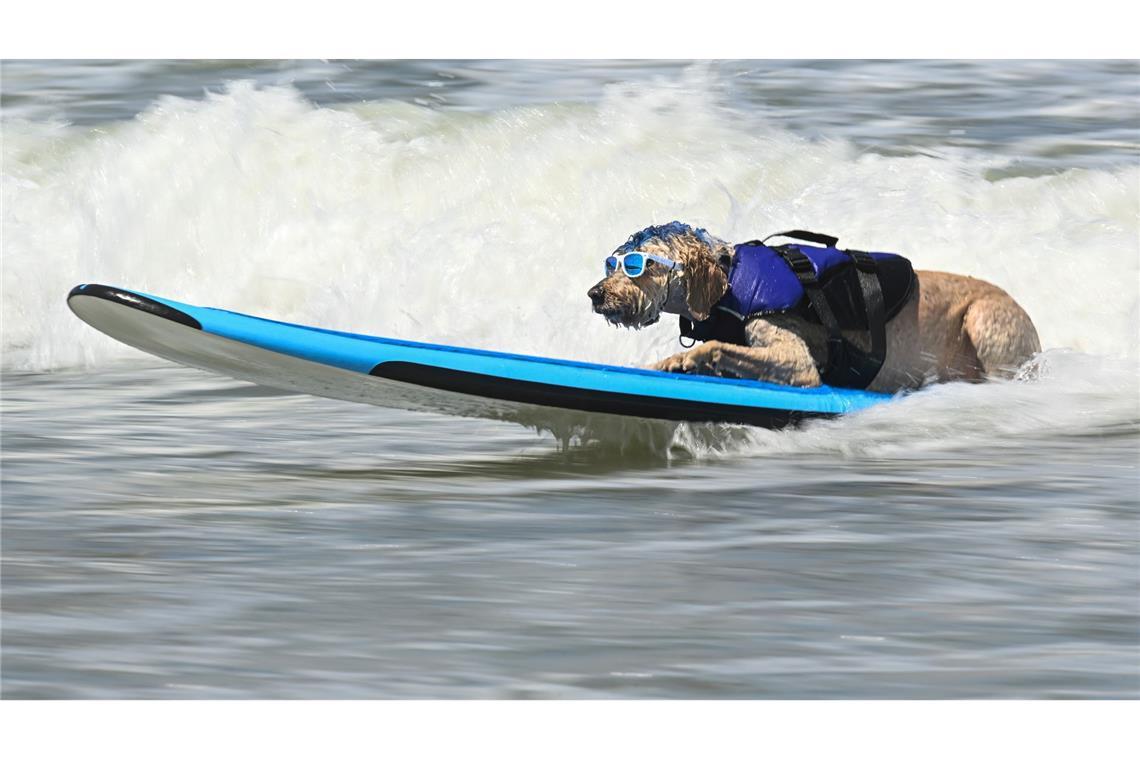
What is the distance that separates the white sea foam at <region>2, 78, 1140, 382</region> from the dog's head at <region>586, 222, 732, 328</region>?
13.3ft

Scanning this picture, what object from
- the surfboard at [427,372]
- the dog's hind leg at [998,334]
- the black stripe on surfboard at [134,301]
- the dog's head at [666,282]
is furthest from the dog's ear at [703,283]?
the black stripe on surfboard at [134,301]

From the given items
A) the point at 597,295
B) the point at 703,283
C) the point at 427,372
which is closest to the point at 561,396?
the point at 597,295

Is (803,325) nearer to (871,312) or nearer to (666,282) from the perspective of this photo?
(871,312)

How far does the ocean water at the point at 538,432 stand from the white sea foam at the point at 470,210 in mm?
43

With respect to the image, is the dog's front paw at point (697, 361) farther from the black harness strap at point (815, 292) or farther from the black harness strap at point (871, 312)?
the black harness strap at point (871, 312)

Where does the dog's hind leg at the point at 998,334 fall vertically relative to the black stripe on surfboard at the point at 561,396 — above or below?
above

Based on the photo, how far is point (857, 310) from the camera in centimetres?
834

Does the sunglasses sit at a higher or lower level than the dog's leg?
higher

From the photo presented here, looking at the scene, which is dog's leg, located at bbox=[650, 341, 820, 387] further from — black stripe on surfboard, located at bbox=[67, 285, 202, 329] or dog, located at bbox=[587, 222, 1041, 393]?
black stripe on surfboard, located at bbox=[67, 285, 202, 329]

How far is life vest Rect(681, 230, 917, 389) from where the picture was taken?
824cm

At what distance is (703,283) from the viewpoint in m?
8.20

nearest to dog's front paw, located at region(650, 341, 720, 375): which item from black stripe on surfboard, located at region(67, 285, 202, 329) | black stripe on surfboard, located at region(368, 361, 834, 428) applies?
black stripe on surfboard, located at region(368, 361, 834, 428)

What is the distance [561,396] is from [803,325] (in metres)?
1.32

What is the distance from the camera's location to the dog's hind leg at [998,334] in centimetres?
872
